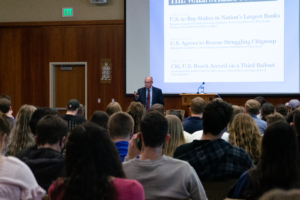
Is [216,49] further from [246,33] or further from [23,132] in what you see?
[23,132]

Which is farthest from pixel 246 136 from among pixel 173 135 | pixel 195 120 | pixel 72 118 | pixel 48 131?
pixel 72 118

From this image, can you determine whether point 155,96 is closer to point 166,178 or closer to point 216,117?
point 216,117

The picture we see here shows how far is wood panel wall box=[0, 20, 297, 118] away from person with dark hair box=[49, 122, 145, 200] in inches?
264

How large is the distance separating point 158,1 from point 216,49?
1.76 m

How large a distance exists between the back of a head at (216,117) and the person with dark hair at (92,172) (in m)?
0.97

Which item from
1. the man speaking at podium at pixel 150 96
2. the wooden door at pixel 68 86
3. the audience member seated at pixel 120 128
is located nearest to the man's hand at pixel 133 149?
the audience member seated at pixel 120 128

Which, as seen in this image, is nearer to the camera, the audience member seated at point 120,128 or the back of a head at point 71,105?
the audience member seated at point 120,128

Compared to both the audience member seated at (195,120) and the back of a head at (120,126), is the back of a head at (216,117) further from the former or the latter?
the audience member seated at (195,120)

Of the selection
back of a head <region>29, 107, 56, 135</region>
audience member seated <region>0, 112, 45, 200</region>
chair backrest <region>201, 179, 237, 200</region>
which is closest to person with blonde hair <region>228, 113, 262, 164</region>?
chair backrest <region>201, 179, 237, 200</region>

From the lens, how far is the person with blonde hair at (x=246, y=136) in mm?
2637

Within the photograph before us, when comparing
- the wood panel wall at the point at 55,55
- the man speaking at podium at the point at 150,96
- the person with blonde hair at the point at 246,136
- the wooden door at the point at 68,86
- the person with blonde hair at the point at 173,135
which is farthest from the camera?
the wooden door at the point at 68,86

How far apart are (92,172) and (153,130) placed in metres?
0.61

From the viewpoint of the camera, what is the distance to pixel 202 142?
2.08 m

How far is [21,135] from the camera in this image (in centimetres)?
291
